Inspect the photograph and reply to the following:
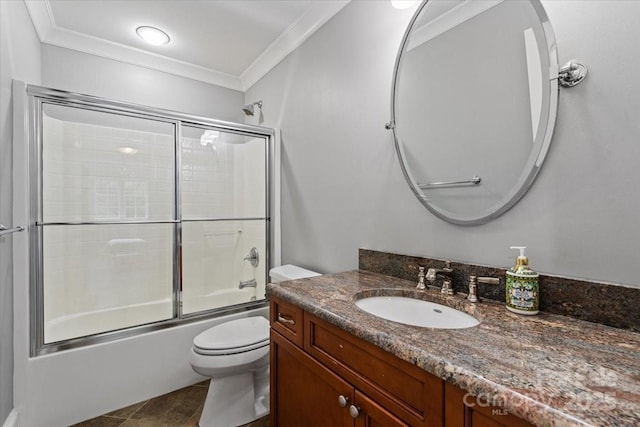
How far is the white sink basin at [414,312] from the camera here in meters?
1.00

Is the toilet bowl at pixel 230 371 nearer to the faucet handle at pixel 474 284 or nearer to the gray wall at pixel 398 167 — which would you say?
the gray wall at pixel 398 167

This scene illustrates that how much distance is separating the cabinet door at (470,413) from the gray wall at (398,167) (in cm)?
59

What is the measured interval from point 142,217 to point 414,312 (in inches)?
83.4

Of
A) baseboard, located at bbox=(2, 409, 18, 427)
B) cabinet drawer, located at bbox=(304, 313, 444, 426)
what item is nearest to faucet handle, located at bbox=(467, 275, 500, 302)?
cabinet drawer, located at bbox=(304, 313, 444, 426)

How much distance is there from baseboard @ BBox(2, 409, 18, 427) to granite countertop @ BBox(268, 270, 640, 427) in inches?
63.3

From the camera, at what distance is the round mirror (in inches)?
37.5

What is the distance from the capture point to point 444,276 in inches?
45.4

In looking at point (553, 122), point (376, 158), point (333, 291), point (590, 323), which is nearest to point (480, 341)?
point (590, 323)

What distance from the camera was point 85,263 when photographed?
2.25 metres

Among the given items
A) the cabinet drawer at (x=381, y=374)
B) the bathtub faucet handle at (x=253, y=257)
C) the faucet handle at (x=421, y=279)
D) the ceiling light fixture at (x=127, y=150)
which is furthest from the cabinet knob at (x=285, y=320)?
the ceiling light fixture at (x=127, y=150)

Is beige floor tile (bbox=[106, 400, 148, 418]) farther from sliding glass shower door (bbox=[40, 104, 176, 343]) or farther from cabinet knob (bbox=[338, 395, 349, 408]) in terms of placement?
cabinet knob (bbox=[338, 395, 349, 408])

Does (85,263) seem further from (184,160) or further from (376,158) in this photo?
(376,158)

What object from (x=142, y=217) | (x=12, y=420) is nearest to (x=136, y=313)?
(x=142, y=217)

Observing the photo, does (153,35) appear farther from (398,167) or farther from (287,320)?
(287,320)
